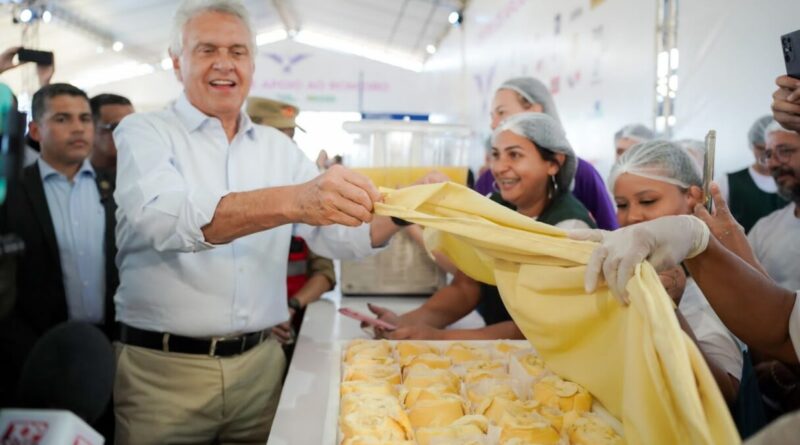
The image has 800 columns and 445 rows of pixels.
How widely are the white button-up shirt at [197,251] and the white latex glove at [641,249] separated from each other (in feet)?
3.09

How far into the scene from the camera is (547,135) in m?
2.24

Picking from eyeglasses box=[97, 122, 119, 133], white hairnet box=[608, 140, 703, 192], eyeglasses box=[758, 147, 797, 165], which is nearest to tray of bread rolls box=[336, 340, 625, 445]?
white hairnet box=[608, 140, 703, 192]

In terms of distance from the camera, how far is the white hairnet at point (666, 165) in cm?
187

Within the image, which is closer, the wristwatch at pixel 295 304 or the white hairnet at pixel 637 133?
the wristwatch at pixel 295 304

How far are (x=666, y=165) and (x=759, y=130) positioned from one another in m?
0.87

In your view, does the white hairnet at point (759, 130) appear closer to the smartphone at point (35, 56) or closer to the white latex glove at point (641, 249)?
the white latex glove at point (641, 249)

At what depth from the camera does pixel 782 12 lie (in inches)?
84.3

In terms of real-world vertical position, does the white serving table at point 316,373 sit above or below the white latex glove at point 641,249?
below

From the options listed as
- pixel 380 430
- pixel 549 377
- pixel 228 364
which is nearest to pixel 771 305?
pixel 549 377

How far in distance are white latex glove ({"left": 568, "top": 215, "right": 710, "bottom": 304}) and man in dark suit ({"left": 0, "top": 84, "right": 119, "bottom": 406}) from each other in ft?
6.44

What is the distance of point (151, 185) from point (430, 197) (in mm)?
727

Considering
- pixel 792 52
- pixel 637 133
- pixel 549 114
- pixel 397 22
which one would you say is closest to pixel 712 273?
pixel 792 52

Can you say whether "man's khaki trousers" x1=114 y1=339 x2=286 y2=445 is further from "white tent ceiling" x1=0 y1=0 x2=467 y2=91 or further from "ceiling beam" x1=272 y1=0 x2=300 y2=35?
"ceiling beam" x1=272 y1=0 x2=300 y2=35

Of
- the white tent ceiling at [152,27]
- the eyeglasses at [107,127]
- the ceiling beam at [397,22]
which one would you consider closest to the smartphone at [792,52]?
the eyeglasses at [107,127]
